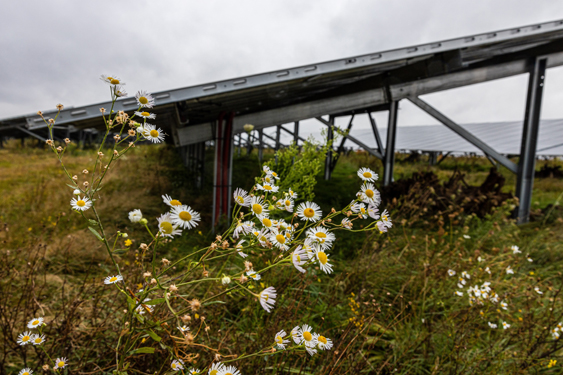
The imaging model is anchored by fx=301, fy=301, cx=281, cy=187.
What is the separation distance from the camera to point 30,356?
1.62 meters

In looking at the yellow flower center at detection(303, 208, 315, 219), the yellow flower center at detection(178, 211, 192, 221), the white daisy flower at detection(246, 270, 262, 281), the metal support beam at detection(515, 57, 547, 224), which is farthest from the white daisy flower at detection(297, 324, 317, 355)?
the metal support beam at detection(515, 57, 547, 224)

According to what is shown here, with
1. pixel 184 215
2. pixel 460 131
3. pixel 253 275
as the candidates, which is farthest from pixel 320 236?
pixel 460 131

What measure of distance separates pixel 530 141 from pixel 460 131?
1394 millimetres

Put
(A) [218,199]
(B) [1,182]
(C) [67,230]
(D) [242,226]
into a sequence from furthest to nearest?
(B) [1,182] → (A) [218,199] → (C) [67,230] → (D) [242,226]

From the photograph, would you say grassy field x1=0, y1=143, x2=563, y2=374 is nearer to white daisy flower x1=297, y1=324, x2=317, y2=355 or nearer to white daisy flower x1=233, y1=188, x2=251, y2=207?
white daisy flower x1=297, y1=324, x2=317, y2=355

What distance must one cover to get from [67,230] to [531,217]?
733cm

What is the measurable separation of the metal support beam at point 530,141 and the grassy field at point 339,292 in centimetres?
35

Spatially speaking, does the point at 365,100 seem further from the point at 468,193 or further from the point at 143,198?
the point at 143,198

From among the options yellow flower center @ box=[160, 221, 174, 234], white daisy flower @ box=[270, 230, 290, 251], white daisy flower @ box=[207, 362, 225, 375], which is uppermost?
yellow flower center @ box=[160, 221, 174, 234]

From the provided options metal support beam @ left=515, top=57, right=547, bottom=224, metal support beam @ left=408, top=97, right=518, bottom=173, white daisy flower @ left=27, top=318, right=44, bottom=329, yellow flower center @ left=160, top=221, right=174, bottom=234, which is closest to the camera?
yellow flower center @ left=160, top=221, right=174, bottom=234

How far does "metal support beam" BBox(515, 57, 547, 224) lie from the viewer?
5242 millimetres

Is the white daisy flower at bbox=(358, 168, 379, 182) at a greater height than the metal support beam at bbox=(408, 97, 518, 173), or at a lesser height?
lesser

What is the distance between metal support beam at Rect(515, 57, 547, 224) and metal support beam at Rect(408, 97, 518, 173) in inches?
11.1

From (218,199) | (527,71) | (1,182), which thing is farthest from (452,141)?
(1,182)
